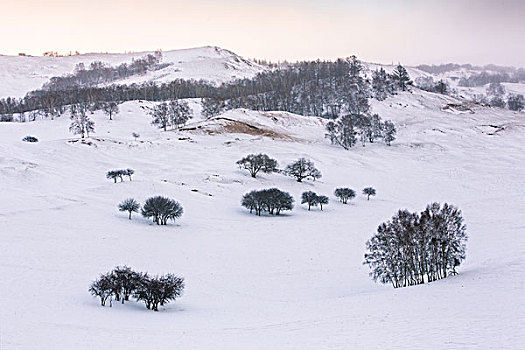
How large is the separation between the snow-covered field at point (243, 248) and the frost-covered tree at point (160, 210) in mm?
1395

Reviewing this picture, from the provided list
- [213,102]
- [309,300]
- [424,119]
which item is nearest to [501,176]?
[424,119]

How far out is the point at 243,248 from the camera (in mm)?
41562

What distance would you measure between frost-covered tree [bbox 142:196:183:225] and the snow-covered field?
1395 mm

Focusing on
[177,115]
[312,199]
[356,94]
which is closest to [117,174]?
[312,199]

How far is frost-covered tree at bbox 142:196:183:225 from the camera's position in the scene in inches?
1889

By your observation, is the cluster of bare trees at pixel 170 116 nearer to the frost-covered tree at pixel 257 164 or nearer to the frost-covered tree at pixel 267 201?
the frost-covered tree at pixel 257 164

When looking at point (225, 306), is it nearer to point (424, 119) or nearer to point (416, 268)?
point (416, 268)

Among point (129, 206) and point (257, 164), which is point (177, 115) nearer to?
point (257, 164)

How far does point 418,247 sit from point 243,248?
683 inches

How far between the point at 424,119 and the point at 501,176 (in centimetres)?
5415

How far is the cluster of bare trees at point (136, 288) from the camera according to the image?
24862mm

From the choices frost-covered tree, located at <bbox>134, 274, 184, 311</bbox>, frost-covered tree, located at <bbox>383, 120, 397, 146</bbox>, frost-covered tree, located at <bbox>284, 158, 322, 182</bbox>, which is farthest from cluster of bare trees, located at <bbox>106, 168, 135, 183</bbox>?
frost-covered tree, located at <bbox>383, 120, 397, 146</bbox>

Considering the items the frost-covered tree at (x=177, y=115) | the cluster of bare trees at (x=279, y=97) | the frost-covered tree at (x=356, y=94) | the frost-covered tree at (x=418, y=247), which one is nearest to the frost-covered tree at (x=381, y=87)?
the cluster of bare trees at (x=279, y=97)

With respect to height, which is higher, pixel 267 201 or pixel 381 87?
pixel 381 87
